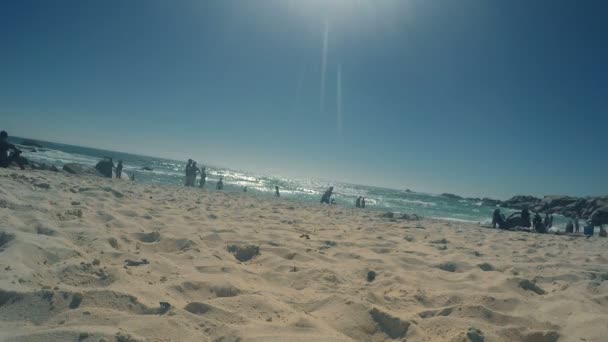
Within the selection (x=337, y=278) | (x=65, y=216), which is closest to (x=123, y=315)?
(x=337, y=278)

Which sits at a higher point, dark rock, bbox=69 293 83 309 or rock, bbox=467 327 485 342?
rock, bbox=467 327 485 342

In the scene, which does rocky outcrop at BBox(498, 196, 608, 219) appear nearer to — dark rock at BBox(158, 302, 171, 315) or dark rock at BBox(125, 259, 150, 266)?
dark rock at BBox(125, 259, 150, 266)

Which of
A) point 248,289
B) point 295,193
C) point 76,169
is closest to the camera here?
point 248,289

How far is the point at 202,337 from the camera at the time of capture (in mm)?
2107

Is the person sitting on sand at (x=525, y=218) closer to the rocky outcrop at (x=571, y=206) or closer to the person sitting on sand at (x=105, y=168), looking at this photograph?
the person sitting on sand at (x=105, y=168)

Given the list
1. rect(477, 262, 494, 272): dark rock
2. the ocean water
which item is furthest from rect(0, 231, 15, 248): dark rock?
the ocean water

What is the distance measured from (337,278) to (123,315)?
2.11 metres

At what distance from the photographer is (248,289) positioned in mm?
3051

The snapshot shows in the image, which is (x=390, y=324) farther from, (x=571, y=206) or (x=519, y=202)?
(x=519, y=202)

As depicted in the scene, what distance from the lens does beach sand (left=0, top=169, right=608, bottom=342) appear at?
2209mm

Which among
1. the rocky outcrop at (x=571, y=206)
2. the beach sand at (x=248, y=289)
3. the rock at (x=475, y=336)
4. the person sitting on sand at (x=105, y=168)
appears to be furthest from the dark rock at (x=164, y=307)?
the rocky outcrop at (x=571, y=206)

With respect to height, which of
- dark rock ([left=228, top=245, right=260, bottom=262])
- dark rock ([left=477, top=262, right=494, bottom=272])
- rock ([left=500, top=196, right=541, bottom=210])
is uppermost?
rock ([left=500, top=196, right=541, bottom=210])

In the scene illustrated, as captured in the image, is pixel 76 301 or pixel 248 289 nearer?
pixel 76 301

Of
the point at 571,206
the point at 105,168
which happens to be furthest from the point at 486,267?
the point at 571,206
